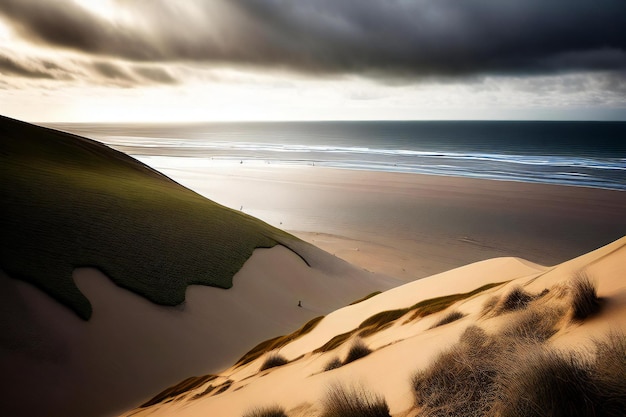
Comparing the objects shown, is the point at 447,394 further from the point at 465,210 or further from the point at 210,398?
the point at 465,210

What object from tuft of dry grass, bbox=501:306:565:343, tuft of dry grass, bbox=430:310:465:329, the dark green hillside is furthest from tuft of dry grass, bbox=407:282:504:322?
the dark green hillside

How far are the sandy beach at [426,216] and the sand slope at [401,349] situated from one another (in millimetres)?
15030

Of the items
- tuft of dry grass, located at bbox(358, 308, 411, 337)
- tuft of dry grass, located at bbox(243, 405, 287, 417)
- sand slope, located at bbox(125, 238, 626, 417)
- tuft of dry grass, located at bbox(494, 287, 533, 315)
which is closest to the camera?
sand slope, located at bbox(125, 238, 626, 417)

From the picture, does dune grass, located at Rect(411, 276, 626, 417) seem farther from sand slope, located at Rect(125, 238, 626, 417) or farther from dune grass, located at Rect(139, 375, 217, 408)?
dune grass, located at Rect(139, 375, 217, 408)

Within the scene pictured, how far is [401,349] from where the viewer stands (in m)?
4.89

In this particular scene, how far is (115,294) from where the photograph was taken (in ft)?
37.2

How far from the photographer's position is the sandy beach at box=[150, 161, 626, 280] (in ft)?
77.6

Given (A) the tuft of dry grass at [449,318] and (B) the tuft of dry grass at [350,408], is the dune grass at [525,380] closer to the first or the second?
(B) the tuft of dry grass at [350,408]

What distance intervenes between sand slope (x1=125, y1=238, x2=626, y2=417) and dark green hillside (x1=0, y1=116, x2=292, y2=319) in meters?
4.68

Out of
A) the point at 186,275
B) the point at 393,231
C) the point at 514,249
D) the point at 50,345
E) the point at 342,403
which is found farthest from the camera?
the point at 393,231

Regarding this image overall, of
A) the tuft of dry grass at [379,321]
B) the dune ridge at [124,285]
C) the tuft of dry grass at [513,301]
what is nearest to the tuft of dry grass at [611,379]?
the tuft of dry grass at [513,301]

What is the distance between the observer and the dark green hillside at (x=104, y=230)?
1099 centimetres

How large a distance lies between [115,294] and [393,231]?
67.0ft

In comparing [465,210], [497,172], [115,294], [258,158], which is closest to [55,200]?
[115,294]
